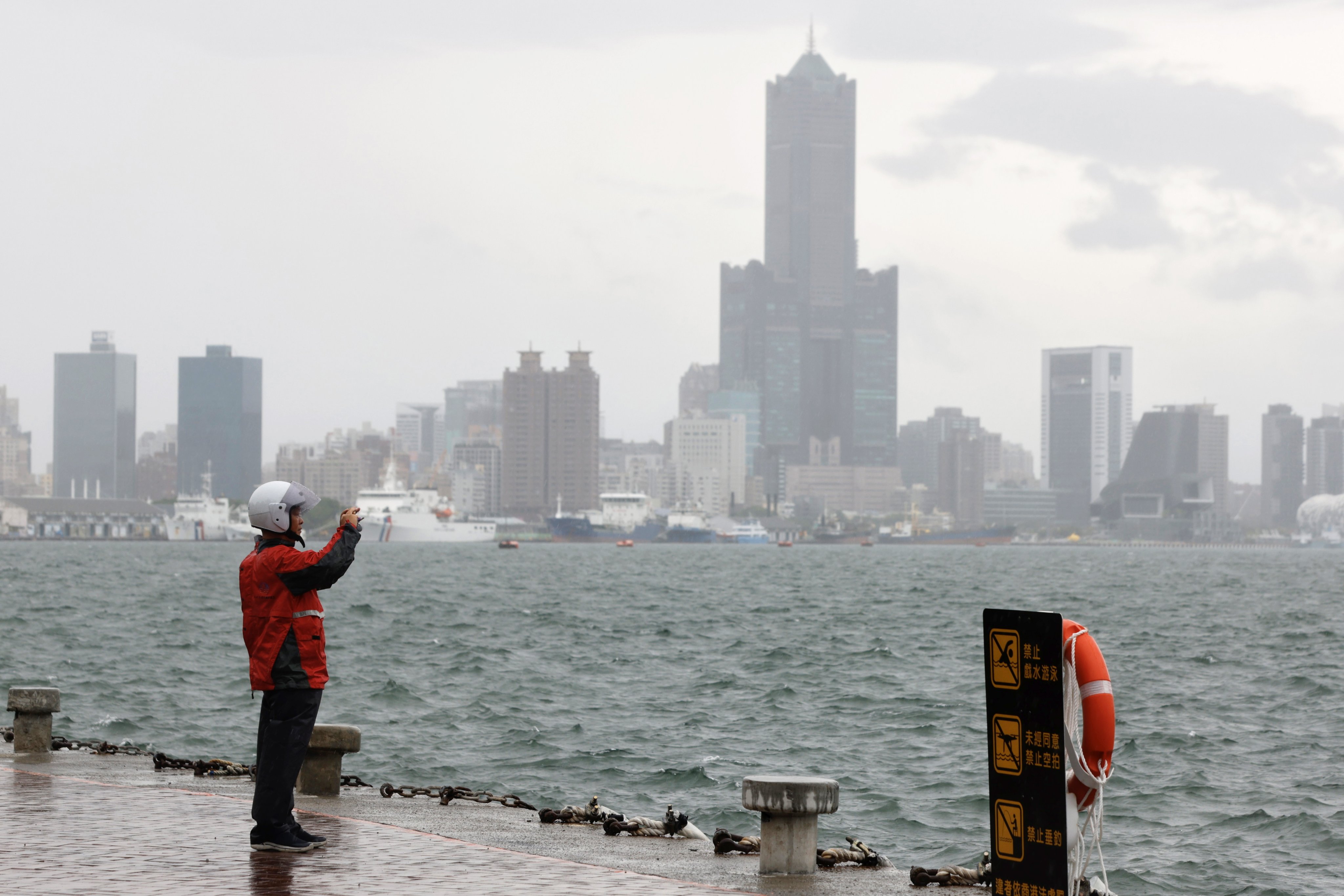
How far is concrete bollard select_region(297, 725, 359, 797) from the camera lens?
34.9ft

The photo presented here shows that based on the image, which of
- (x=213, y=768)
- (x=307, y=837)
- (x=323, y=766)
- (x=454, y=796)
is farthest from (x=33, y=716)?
(x=307, y=837)

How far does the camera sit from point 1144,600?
63562 millimetres

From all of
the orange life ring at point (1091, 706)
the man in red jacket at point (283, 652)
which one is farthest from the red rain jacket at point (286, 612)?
the orange life ring at point (1091, 706)

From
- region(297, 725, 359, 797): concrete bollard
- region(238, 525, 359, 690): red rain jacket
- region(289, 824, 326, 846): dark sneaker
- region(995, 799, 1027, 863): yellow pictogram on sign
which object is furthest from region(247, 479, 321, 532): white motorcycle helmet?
region(995, 799, 1027, 863): yellow pictogram on sign

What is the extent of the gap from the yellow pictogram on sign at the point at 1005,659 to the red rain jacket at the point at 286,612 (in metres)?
3.71

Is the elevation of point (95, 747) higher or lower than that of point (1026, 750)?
lower

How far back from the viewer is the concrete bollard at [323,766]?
10.6m

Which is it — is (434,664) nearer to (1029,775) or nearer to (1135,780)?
(1135,780)

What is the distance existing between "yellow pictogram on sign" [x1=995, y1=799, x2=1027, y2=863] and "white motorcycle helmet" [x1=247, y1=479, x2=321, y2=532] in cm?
418

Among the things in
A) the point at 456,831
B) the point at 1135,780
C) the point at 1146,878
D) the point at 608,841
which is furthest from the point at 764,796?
the point at 1135,780

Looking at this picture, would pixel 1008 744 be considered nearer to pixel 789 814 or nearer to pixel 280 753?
pixel 789 814

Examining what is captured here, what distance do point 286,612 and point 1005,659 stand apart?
166 inches

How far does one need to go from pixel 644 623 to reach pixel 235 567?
69476 mm

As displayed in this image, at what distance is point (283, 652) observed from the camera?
8.46 meters
